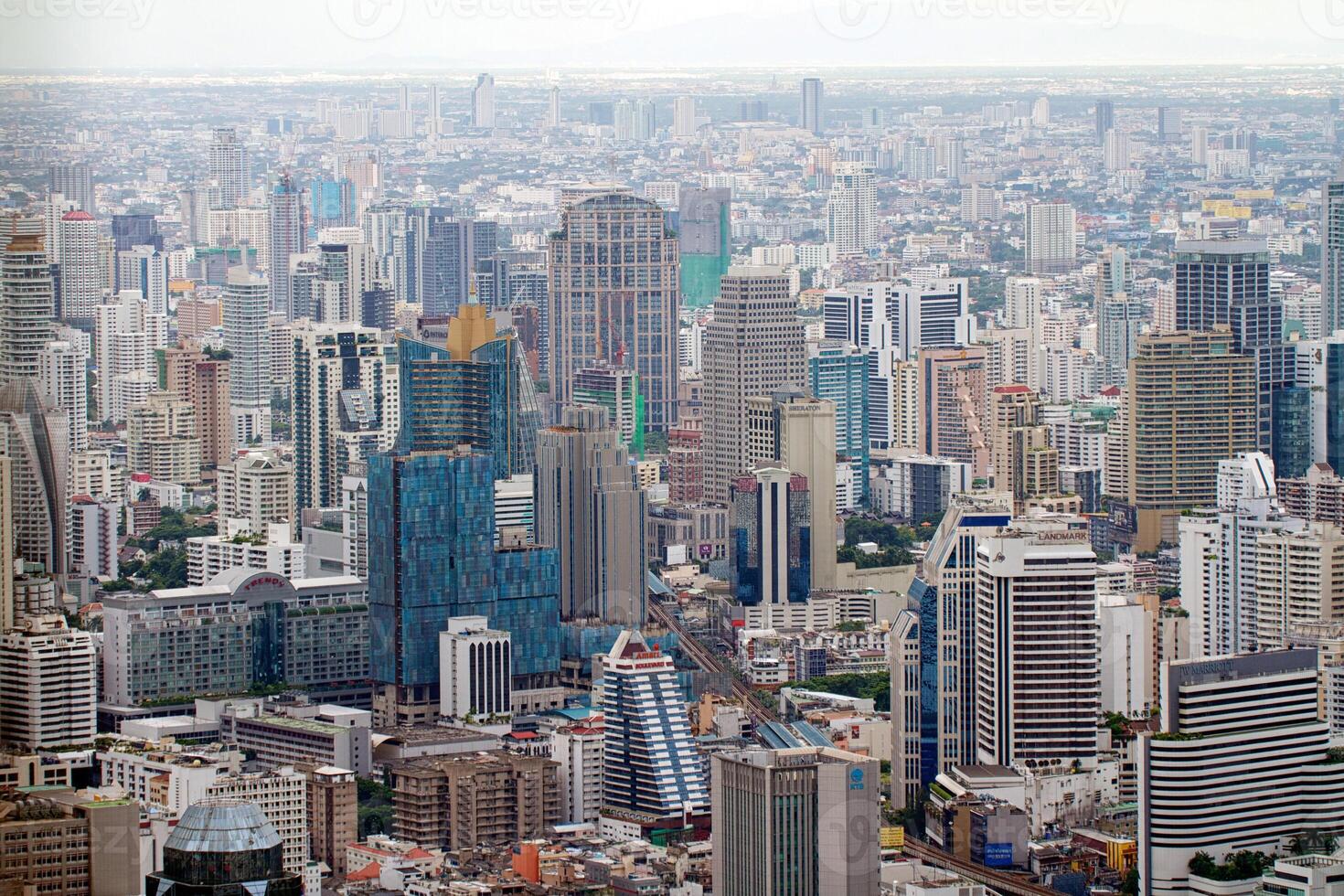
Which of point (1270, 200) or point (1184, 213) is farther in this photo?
point (1184, 213)

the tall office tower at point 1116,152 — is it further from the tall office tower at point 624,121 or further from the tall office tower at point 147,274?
the tall office tower at point 147,274

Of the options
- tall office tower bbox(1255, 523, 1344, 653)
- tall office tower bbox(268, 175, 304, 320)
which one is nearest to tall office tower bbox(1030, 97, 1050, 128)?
tall office tower bbox(268, 175, 304, 320)

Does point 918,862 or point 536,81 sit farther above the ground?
point 536,81

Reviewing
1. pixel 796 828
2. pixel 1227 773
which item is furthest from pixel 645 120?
pixel 796 828

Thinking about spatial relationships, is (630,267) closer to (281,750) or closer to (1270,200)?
(1270,200)

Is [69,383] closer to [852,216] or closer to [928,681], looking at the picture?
[928,681]

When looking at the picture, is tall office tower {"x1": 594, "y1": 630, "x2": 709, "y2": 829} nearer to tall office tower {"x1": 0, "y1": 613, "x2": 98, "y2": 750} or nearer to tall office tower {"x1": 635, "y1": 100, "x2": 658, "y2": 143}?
tall office tower {"x1": 0, "y1": 613, "x2": 98, "y2": 750}

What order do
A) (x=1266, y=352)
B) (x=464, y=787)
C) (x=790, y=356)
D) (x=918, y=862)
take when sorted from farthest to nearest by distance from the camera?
(x=790, y=356) → (x=1266, y=352) → (x=464, y=787) → (x=918, y=862)

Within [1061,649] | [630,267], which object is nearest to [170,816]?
[1061,649]
